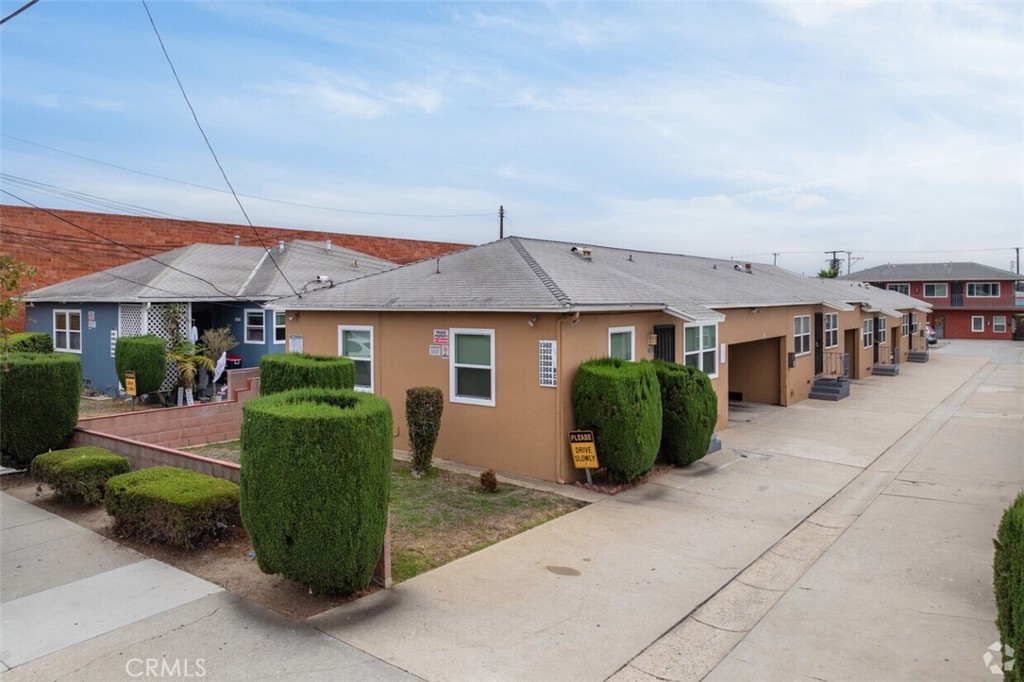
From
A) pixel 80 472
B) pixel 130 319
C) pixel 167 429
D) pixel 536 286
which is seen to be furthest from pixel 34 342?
pixel 536 286

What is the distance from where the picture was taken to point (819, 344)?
835 inches

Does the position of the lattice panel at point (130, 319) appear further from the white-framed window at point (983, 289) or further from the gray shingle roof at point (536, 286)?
the white-framed window at point (983, 289)

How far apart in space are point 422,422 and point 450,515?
2158 millimetres

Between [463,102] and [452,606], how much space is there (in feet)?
48.8

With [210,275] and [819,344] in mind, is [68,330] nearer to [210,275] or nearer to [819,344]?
[210,275]

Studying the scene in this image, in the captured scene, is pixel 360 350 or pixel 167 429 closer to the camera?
pixel 167 429

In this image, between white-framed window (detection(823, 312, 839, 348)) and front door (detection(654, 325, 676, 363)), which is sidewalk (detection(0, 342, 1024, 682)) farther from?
white-framed window (detection(823, 312, 839, 348))

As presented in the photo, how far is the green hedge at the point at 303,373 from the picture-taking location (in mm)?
9961

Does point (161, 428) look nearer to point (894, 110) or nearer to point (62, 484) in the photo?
point (62, 484)

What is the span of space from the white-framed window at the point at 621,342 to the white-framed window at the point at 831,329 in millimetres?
12837

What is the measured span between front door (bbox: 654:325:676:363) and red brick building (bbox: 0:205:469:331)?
19314 mm

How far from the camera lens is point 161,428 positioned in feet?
40.9

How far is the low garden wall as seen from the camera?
29.5ft

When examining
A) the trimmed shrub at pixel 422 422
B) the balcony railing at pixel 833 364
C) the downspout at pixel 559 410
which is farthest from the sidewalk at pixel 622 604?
the balcony railing at pixel 833 364
